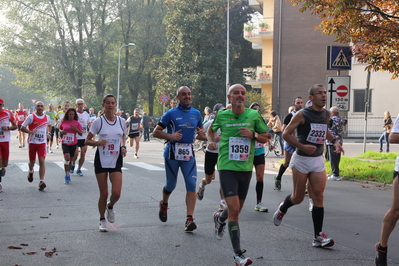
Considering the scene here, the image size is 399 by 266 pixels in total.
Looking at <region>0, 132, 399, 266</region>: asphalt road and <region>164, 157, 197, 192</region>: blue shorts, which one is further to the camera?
<region>164, 157, 197, 192</region>: blue shorts

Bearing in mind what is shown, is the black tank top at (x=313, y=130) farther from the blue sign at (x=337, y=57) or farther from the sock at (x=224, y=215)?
the blue sign at (x=337, y=57)

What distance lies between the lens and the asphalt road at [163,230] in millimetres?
6016

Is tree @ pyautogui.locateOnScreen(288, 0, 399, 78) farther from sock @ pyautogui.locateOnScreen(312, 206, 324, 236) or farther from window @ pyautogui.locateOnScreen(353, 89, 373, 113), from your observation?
window @ pyautogui.locateOnScreen(353, 89, 373, 113)

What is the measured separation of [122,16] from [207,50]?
18.0m

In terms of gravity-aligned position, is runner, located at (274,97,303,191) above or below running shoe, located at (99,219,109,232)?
above

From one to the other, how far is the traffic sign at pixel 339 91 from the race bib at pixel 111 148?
8.68 metres

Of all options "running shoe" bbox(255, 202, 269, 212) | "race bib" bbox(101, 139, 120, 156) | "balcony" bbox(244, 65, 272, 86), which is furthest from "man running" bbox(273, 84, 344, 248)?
"balcony" bbox(244, 65, 272, 86)

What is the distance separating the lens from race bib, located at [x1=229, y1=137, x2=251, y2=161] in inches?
235

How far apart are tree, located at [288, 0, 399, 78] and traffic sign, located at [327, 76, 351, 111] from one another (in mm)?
1205

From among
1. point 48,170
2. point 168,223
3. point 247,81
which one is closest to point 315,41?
point 247,81

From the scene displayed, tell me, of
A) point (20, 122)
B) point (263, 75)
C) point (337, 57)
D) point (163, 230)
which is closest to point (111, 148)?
point (163, 230)

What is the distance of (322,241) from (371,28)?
8.48 metres

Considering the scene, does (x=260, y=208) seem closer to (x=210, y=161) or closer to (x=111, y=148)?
(x=210, y=161)

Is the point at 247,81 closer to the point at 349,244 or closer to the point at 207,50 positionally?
the point at 207,50
